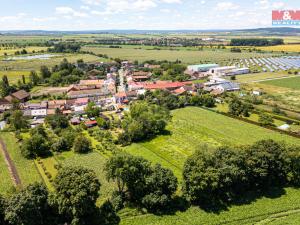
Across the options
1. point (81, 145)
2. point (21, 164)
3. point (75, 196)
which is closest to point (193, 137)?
point (81, 145)

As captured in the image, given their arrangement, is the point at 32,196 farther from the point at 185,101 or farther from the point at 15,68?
the point at 15,68

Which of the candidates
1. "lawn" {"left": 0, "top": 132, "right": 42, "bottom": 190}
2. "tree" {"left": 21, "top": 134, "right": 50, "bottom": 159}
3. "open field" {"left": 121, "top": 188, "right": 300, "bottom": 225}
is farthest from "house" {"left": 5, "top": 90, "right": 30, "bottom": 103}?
"open field" {"left": 121, "top": 188, "right": 300, "bottom": 225}

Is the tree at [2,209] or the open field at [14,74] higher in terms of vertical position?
the open field at [14,74]

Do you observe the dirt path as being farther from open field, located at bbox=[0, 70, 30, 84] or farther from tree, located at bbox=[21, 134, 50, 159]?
open field, located at bbox=[0, 70, 30, 84]

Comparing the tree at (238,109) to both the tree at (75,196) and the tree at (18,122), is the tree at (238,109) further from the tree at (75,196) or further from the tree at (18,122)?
the tree at (18,122)

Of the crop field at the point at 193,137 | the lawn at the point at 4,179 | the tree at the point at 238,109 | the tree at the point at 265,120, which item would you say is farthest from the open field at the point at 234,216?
the tree at the point at 238,109

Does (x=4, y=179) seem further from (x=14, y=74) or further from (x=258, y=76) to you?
(x=258, y=76)
